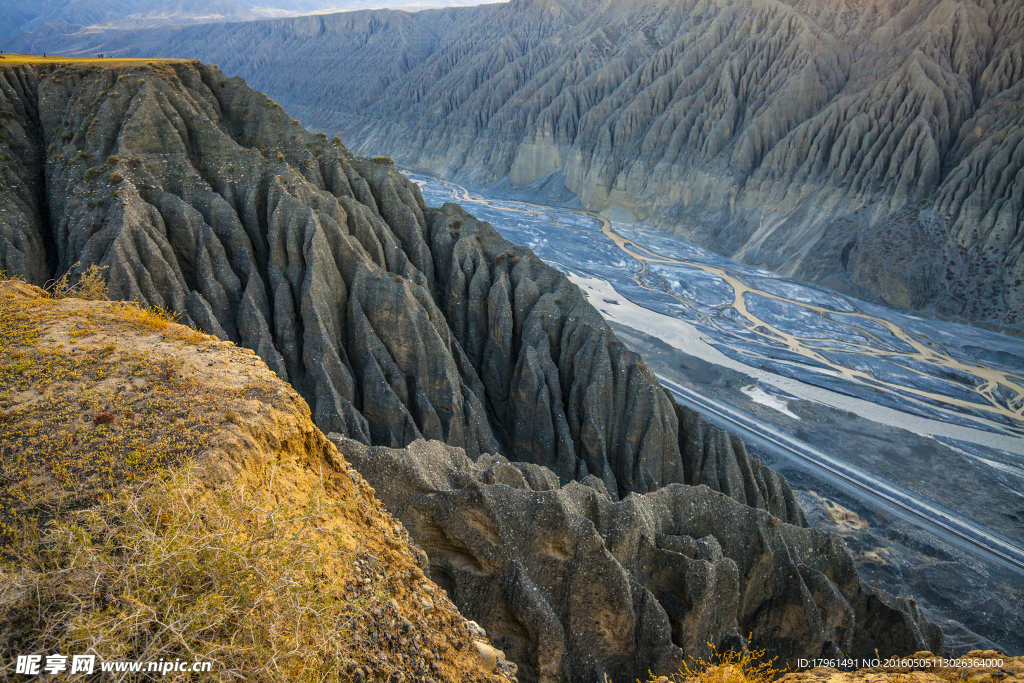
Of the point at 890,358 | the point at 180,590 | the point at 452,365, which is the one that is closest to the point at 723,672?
the point at 180,590

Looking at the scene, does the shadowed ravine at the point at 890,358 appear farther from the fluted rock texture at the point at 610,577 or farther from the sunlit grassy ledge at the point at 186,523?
the sunlit grassy ledge at the point at 186,523

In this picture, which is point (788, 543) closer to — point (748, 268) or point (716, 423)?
point (716, 423)

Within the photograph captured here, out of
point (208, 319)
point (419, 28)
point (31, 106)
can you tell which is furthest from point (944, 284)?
point (419, 28)

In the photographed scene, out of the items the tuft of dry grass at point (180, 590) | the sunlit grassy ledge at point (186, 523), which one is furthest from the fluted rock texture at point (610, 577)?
the tuft of dry grass at point (180, 590)

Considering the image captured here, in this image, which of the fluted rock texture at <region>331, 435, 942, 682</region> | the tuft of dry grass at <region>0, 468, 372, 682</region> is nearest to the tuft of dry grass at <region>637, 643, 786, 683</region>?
the fluted rock texture at <region>331, 435, 942, 682</region>

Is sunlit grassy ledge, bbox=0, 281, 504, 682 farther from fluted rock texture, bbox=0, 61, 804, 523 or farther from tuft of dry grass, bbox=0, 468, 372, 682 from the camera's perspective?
fluted rock texture, bbox=0, 61, 804, 523

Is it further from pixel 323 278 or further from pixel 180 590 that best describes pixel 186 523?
pixel 323 278

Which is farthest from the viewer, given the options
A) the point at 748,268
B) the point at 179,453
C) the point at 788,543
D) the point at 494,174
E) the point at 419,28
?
the point at 419,28
